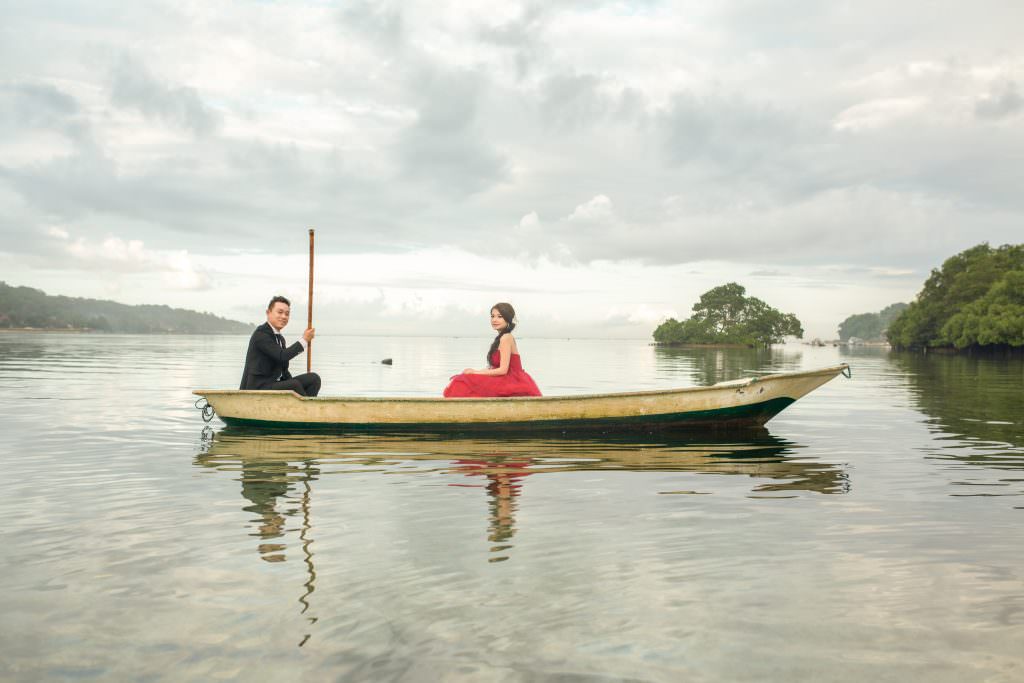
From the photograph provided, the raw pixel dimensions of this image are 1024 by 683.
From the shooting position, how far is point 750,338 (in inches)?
5581

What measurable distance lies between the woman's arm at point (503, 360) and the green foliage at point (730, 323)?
137m

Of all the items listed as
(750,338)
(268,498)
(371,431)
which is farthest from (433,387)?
(750,338)

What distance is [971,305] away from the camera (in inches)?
3164

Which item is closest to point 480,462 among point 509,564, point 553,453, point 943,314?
point 553,453

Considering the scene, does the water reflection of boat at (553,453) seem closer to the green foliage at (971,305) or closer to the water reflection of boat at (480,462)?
the water reflection of boat at (480,462)

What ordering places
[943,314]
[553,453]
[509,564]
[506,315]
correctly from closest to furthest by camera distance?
1. [509,564]
2. [553,453]
3. [506,315]
4. [943,314]

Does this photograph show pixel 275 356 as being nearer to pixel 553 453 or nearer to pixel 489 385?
pixel 489 385

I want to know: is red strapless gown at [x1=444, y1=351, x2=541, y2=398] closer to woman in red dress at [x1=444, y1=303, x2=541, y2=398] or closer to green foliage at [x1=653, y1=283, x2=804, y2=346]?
woman in red dress at [x1=444, y1=303, x2=541, y2=398]

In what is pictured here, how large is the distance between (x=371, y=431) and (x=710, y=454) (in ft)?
19.4

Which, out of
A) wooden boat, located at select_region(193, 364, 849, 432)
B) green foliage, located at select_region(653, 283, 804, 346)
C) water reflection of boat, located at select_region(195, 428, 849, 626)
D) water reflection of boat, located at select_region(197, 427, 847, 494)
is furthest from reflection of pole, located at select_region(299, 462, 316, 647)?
green foliage, located at select_region(653, 283, 804, 346)

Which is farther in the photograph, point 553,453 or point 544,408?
point 544,408

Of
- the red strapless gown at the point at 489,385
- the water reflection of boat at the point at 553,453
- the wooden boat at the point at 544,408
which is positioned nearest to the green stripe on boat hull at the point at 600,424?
the wooden boat at the point at 544,408

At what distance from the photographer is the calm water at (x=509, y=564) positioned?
3932 millimetres

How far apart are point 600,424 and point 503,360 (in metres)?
2.11
